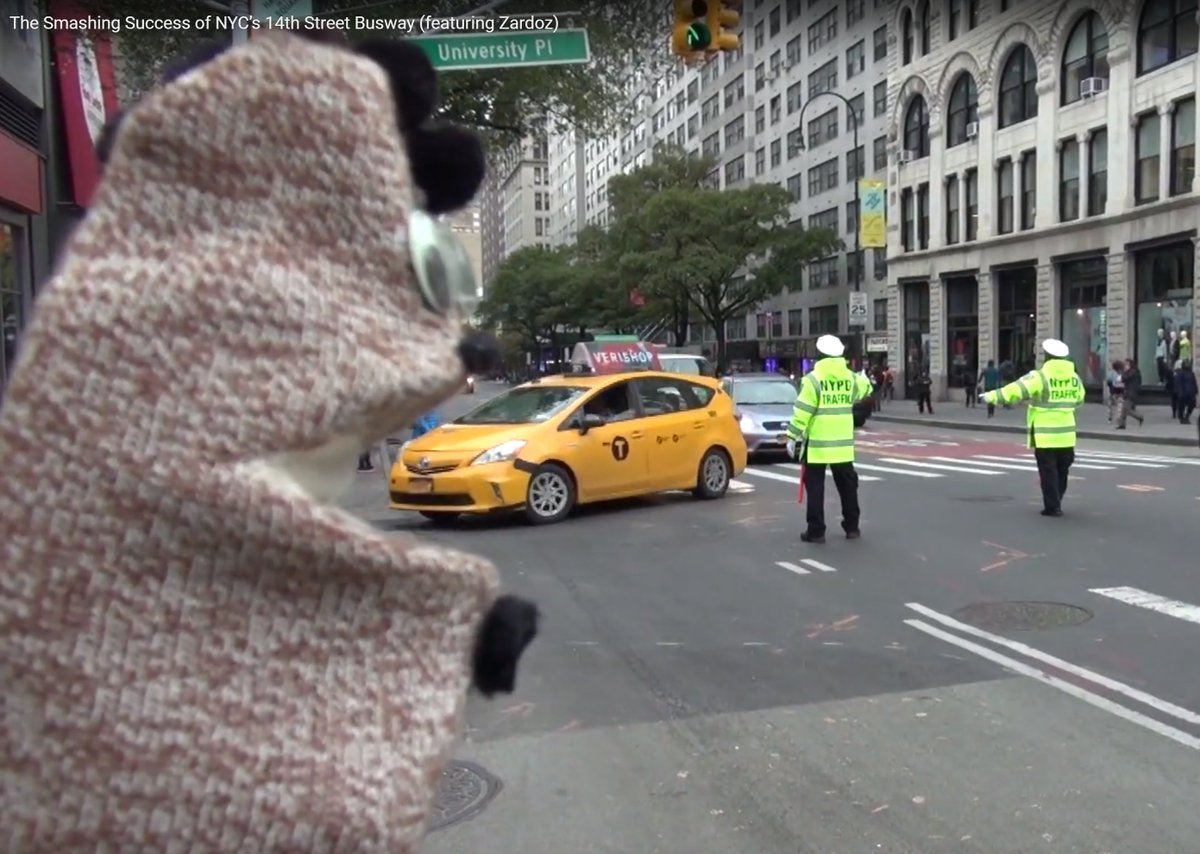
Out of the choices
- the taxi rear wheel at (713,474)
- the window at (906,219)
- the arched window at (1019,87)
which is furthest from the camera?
the window at (906,219)

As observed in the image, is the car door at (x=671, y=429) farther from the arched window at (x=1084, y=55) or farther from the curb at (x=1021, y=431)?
the arched window at (x=1084, y=55)

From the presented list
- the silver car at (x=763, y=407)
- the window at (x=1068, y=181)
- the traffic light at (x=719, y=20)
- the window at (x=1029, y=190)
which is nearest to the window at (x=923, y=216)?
the window at (x=1029, y=190)

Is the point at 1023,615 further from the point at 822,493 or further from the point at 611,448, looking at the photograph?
the point at 611,448

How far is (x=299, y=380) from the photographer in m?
1.07

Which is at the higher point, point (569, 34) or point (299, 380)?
point (569, 34)

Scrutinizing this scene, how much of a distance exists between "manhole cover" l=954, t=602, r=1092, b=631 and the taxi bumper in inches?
194

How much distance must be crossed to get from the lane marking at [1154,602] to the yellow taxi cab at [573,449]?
537cm

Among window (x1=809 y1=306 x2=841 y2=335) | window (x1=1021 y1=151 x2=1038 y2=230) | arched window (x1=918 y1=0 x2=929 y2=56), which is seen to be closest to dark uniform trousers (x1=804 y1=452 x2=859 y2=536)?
window (x1=1021 y1=151 x2=1038 y2=230)

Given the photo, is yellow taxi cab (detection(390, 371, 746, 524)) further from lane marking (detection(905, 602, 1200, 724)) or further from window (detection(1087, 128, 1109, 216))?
window (detection(1087, 128, 1109, 216))

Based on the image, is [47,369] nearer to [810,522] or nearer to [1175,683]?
[1175,683]

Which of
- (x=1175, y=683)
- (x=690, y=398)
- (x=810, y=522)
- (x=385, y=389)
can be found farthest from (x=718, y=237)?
(x=385, y=389)

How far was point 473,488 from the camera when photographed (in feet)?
35.3

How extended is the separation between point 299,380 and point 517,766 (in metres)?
3.74

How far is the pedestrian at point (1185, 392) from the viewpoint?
24.8 metres
